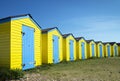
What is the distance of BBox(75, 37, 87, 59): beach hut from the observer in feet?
78.6

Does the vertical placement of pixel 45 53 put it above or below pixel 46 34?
below

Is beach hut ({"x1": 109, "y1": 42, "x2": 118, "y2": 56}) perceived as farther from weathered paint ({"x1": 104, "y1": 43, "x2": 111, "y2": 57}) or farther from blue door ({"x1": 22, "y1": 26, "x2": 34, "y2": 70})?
blue door ({"x1": 22, "y1": 26, "x2": 34, "y2": 70})

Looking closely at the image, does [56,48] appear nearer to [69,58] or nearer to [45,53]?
[45,53]

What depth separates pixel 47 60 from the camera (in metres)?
15.9

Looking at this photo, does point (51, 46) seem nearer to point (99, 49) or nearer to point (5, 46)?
point (5, 46)

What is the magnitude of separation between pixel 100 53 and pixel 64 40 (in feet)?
49.7

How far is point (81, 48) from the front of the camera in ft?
81.8

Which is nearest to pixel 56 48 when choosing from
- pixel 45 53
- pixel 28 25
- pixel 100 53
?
pixel 45 53

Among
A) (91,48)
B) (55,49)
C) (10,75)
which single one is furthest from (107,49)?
(10,75)

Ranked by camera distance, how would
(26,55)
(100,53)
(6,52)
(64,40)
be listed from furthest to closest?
(100,53)
(64,40)
(26,55)
(6,52)

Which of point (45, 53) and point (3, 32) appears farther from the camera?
point (45, 53)

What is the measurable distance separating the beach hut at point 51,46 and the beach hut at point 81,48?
5.77 metres

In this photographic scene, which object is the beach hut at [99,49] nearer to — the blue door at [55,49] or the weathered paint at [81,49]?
the weathered paint at [81,49]

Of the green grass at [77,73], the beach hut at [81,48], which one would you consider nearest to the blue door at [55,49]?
the green grass at [77,73]
